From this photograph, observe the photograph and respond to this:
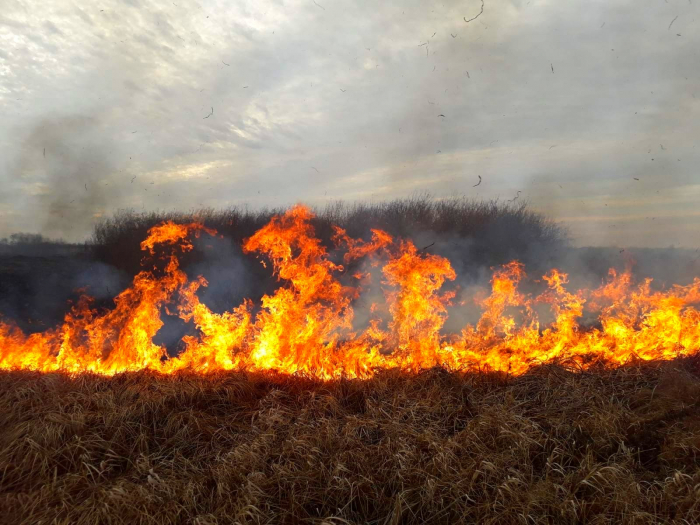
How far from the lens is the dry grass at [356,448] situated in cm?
326

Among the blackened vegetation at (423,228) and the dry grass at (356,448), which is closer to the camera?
the dry grass at (356,448)

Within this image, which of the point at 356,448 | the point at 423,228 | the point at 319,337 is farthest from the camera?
the point at 423,228

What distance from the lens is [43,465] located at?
3.78m

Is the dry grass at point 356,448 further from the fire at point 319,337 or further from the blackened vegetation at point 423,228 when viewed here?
the blackened vegetation at point 423,228

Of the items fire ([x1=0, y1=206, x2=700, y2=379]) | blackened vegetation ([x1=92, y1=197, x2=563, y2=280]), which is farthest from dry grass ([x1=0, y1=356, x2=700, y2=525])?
blackened vegetation ([x1=92, y1=197, x2=563, y2=280])

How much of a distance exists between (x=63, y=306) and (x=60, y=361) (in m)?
5.58

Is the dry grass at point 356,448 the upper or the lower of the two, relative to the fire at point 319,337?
lower

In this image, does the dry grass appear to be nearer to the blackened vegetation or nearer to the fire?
the fire

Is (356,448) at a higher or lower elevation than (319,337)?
lower

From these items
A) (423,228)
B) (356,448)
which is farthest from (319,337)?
(423,228)

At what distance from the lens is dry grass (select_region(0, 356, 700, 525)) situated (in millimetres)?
3260

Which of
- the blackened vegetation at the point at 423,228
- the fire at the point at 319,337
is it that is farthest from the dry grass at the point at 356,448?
the blackened vegetation at the point at 423,228

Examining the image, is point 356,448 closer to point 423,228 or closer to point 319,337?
point 319,337

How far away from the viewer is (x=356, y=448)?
13.4 ft
